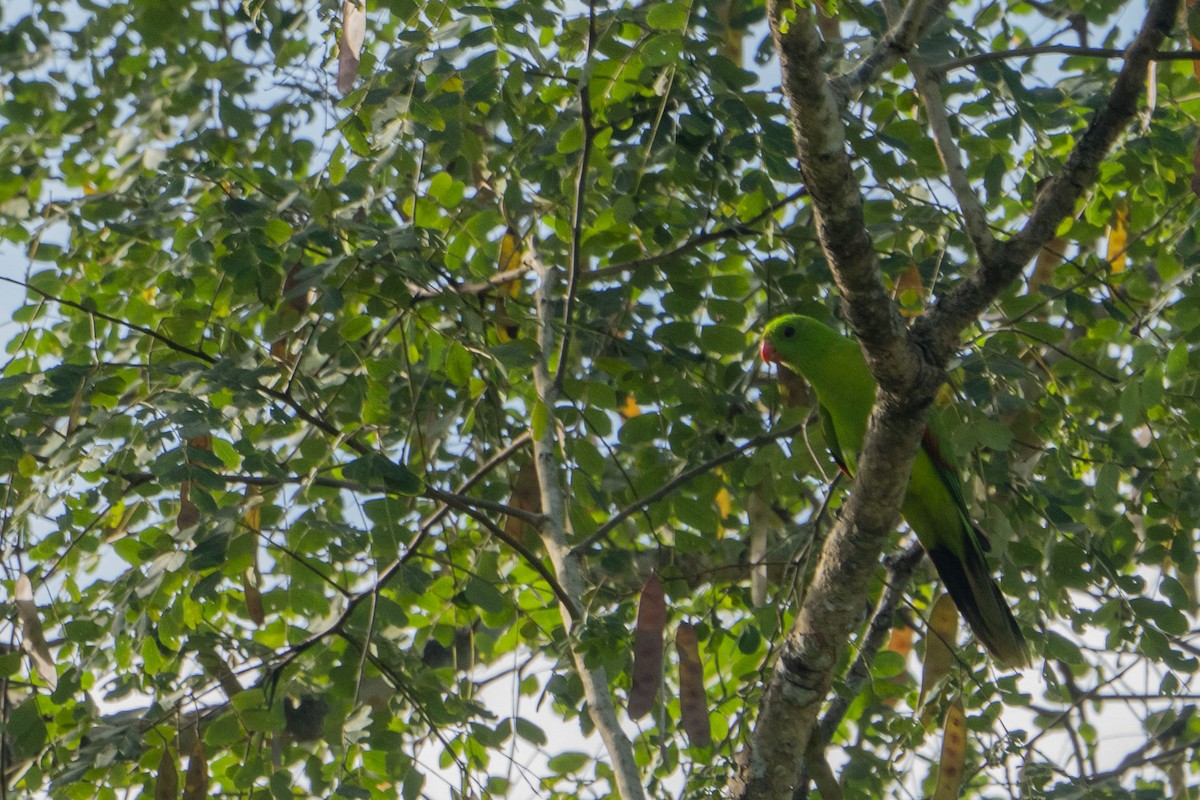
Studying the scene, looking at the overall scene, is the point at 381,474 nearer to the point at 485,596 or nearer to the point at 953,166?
the point at 485,596

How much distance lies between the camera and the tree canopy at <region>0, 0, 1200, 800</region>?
2.57 metres

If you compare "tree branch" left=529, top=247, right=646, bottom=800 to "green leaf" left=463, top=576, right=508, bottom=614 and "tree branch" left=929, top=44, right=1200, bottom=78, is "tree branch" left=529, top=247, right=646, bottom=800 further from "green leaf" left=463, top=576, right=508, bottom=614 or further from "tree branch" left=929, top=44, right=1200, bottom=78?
"tree branch" left=929, top=44, right=1200, bottom=78

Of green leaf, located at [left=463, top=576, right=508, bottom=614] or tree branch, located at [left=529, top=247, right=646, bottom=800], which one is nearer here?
tree branch, located at [left=529, top=247, right=646, bottom=800]

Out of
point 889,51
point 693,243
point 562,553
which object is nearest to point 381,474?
point 562,553

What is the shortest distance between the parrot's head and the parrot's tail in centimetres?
76

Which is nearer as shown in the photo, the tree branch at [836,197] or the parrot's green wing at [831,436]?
the tree branch at [836,197]

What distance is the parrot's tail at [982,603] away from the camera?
10.9 feet

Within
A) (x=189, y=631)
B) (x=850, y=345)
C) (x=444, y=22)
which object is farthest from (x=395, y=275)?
(x=850, y=345)

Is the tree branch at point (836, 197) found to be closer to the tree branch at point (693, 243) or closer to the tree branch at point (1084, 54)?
the tree branch at point (1084, 54)

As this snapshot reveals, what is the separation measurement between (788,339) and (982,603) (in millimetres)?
961

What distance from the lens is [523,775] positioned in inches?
110

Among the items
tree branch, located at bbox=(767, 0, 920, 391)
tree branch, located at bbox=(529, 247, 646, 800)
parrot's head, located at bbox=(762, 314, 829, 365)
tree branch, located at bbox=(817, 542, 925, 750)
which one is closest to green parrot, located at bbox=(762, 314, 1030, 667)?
parrot's head, located at bbox=(762, 314, 829, 365)

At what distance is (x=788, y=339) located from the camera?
3539 mm

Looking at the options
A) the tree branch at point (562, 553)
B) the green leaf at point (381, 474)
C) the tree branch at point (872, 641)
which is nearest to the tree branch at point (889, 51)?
the tree branch at point (562, 553)
